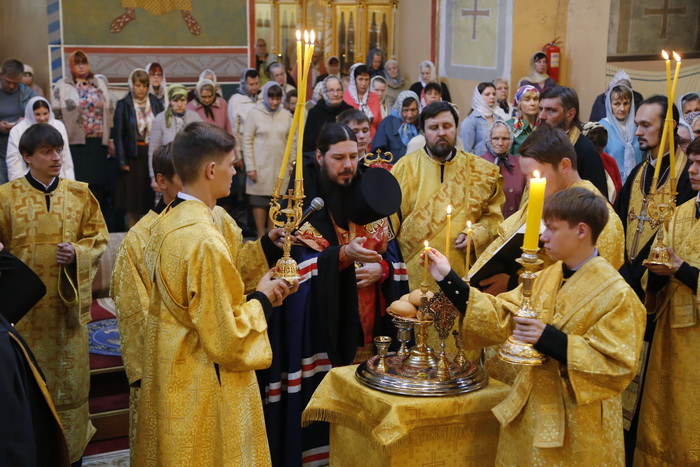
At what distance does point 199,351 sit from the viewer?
9.55 feet

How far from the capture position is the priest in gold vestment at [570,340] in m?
2.76

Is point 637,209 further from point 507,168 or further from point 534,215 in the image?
point 534,215

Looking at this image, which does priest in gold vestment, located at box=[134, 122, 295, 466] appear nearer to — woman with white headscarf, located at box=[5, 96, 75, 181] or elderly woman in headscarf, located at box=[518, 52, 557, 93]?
woman with white headscarf, located at box=[5, 96, 75, 181]


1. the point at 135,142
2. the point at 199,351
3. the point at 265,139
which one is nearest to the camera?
the point at 199,351

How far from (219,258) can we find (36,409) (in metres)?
0.76

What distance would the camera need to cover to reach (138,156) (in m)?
8.92

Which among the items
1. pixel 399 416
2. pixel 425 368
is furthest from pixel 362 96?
pixel 399 416

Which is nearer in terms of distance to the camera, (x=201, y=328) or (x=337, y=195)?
(x=201, y=328)

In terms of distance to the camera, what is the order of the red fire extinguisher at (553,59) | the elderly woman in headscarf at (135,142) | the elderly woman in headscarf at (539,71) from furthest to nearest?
the red fire extinguisher at (553,59)
the elderly woman in headscarf at (539,71)
the elderly woman in headscarf at (135,142)

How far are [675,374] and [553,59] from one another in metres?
8.21

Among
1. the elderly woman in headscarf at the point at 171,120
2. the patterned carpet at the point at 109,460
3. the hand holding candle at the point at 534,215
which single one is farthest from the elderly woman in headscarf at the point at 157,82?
the hand holding candle at the point at 534,215

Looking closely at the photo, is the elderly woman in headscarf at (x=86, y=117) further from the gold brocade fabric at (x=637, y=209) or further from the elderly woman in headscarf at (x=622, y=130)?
the gold brocade fabric at (x=637, y=209)

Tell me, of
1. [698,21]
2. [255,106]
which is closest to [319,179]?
[255,106]

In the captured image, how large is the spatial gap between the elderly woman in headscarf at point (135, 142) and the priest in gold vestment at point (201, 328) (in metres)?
6.06
